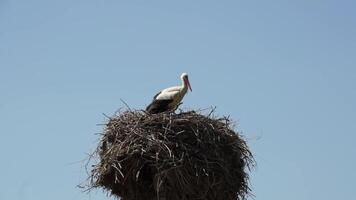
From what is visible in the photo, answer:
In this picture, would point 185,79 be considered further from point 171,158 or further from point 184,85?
point 171,158

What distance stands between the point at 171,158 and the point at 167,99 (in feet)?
6.92

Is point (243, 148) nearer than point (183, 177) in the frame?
No

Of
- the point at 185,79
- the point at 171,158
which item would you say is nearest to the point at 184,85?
the point at 185,79

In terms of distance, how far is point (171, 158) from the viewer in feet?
38.4

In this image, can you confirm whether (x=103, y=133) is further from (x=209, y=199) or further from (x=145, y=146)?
(x=209, y=199)

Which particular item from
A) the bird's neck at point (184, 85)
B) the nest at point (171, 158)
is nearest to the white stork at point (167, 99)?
the bird's neck at point (184, 85)

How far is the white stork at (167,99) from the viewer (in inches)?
527

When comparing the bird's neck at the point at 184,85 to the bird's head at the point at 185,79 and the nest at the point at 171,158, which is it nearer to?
the bird's head at the point at 185,79

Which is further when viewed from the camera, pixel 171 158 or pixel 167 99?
pixel 167 99

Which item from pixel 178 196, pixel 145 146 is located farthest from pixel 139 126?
pixel 178 196

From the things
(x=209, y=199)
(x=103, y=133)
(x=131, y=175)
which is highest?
(x=103, y=133)

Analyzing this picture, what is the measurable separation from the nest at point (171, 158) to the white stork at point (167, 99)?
2.46ft

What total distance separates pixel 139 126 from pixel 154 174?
0.76 meters

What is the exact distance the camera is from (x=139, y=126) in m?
12.2
